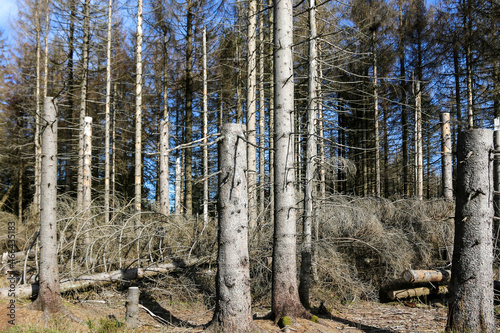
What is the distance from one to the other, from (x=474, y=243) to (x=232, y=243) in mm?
3332

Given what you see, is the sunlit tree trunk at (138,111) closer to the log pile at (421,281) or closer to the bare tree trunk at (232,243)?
the bare tree trunk at (232,243)

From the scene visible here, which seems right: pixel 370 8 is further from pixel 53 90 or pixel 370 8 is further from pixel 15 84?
pixel 15 84

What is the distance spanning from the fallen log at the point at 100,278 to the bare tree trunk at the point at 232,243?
3395 millimetres

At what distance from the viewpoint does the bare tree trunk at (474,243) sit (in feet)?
16.3

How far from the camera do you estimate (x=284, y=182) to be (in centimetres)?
563

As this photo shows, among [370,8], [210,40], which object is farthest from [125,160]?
[370,8]

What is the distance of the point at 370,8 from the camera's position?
16.2m

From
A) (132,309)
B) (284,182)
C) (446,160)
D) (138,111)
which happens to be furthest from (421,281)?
(138,111)

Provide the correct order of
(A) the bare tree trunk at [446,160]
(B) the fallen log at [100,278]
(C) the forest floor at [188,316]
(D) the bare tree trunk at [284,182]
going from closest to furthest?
(C) the forest floor at [188,316] → (D) the bare tree trunk at [284,182] → (B) the fallen log at [100,278] → (A) the bare tree trunk at [446,160]

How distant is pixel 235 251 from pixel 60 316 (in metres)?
3.23

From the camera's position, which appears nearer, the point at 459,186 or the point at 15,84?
the point at 459,186

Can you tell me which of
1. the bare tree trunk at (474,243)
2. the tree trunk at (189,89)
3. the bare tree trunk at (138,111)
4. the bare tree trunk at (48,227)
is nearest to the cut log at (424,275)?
the bare tree trunk at (474,243)

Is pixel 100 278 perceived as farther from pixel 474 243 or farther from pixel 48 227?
pixel 474 243

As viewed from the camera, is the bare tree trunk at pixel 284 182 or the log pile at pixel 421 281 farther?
the log pile at pixel 421 281
